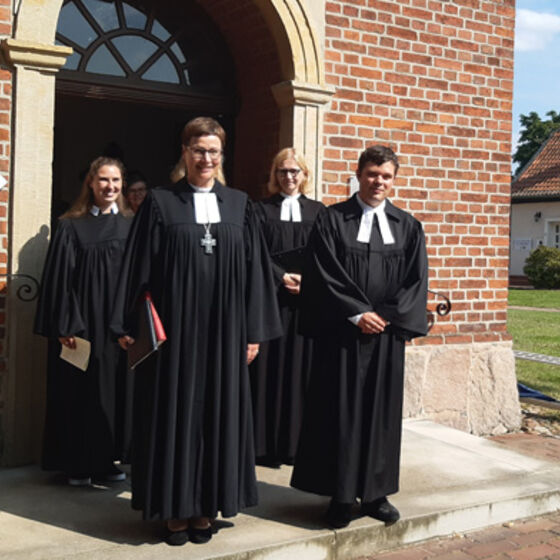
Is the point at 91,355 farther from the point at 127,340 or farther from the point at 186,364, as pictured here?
the point at 186,364

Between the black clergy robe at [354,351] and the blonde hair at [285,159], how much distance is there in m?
1.19

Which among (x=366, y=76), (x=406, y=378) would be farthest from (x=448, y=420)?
(x=366, y=76)

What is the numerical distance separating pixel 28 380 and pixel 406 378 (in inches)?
113

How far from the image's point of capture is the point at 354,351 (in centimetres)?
419

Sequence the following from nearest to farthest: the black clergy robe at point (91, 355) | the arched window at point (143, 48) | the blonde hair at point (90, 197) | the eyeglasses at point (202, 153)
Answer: the eyeglasses at point (202, 153) < the black clergy robe at point (91, 355) < the blonde hair at point (90, 197) < the arched window at point (143, 48)

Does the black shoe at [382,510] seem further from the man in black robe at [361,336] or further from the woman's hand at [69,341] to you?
the woman's hand at [69,341]

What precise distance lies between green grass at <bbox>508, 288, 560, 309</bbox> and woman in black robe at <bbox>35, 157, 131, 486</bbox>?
818 inches

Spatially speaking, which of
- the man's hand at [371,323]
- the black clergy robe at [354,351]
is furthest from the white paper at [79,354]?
the man's hand at [371,323]

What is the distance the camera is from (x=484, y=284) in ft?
22.8

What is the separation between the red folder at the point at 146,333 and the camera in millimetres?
3715

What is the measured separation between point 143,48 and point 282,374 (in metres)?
2.64

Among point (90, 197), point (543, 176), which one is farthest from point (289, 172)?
point (543, 176)

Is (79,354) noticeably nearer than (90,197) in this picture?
Yes

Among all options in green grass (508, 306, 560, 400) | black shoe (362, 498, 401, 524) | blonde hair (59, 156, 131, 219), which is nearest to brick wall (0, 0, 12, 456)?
blonde hair (59, 156, 131, 219)
